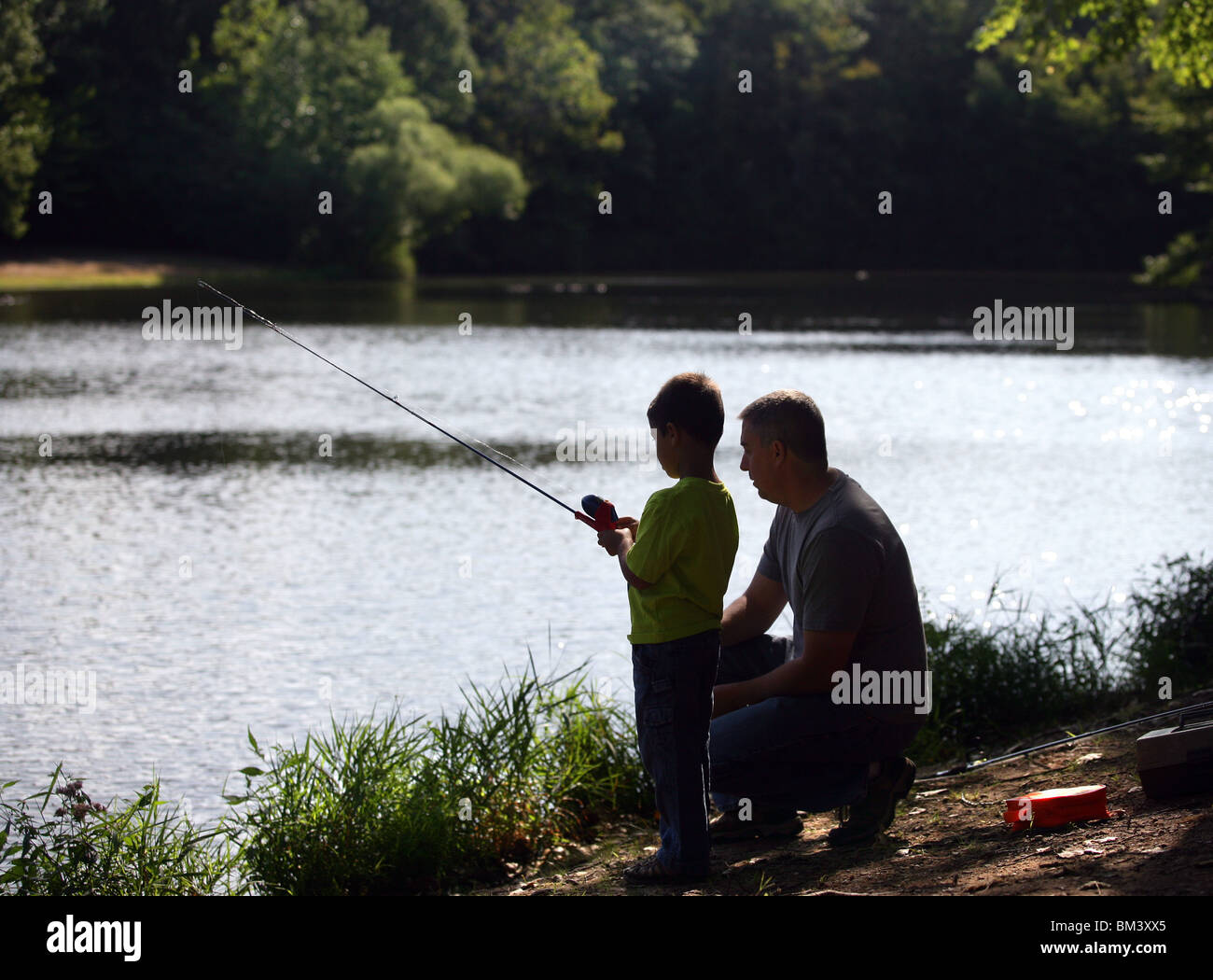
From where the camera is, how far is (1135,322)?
125 feet

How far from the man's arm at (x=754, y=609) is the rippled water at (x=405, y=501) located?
8.62 feet

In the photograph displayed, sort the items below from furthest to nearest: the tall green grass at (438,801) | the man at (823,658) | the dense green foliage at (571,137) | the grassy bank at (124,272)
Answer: the dense green foliage at (571,137), the grassy bank at (124,272), the tall green grass at (438,801), the man at (823,658)

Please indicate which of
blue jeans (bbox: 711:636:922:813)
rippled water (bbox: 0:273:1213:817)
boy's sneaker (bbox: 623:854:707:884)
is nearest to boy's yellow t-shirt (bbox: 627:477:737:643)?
blue jeans (bbox: 711:636:922:813)

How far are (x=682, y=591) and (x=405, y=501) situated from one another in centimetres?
981

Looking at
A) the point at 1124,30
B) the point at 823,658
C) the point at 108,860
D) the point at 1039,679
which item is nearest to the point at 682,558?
the point at 823,658

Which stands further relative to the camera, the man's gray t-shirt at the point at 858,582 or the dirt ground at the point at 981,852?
the man's gray t-shirt at the point at 858,582

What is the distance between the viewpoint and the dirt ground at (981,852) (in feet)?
12.7

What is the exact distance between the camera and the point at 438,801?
5.54 meters

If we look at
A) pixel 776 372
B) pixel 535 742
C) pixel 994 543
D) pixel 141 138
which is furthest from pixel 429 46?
pixel 535 742

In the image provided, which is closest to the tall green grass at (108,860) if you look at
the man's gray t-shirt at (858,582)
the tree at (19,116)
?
the man's gray t-shirt at (858,582)

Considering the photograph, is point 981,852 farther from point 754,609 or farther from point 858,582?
point 754,609

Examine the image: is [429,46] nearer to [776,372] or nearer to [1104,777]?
[776,372]

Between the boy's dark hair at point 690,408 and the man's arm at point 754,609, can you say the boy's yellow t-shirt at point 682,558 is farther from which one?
the man's arm at point 754,609

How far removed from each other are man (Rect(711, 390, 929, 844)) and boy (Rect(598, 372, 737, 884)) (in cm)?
24
